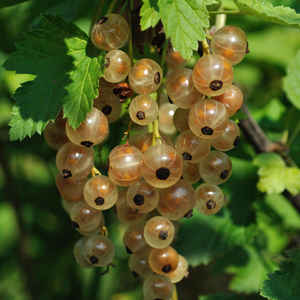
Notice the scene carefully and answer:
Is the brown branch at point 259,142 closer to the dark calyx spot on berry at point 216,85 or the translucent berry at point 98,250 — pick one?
the dark calyx spot on berry at point 216,85

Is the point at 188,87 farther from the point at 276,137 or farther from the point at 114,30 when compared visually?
the point at 276,137

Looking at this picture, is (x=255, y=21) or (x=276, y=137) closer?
(x=276, y=137)

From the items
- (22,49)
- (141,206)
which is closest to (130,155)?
(141,206)


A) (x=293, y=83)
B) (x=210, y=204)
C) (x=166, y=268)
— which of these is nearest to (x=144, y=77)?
(x=210, y=204)

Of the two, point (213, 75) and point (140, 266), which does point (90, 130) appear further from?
point (140, 266)

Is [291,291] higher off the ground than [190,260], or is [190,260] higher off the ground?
[291,291]
